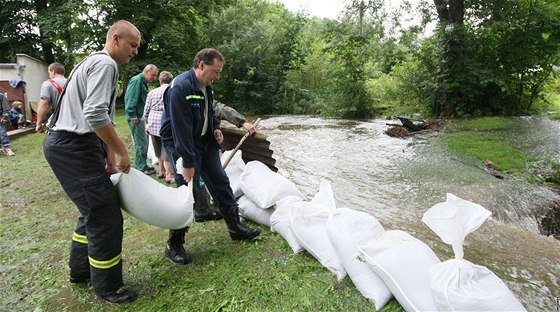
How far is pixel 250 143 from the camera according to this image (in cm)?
404

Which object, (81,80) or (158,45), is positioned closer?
(81,80)

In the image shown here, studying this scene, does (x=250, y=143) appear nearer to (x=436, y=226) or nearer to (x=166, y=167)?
(x=166, y=167)

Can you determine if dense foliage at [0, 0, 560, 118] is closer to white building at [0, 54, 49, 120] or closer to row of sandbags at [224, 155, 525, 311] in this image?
white building at [0, 54, 49, 120]

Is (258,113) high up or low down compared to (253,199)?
down

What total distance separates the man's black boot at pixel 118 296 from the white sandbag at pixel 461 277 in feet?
5.93

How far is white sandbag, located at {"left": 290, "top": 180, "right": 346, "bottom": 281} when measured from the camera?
8.15ft

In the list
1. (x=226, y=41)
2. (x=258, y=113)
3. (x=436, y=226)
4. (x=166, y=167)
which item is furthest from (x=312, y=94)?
(x=436, y=226)

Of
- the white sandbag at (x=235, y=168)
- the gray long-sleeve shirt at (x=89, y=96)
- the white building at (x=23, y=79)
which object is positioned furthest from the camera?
the white building at (x=23, y=79)

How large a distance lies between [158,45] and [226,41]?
335cm

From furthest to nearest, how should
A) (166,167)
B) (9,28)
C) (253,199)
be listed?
(9,28), (166,167), (253,199)

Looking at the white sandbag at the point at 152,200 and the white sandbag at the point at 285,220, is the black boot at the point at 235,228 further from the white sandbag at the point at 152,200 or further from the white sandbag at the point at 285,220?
the white sandbag at the point at 152,200

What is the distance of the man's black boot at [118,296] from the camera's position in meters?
2.17

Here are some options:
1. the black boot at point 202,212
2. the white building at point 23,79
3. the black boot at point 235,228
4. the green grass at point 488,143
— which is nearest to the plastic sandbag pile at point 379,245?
the black boot at point 235,228

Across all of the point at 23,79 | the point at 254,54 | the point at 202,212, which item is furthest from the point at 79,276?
the point at 254,54
